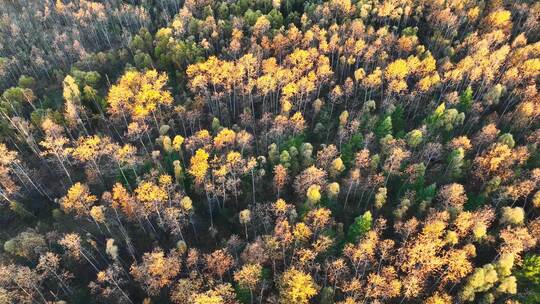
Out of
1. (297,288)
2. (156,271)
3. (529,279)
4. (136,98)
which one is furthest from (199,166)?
(529,279)

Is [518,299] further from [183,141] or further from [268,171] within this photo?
[183,141]

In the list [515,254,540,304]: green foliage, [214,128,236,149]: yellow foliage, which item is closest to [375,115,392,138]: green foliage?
[214,128,236,149]: yellow foliage

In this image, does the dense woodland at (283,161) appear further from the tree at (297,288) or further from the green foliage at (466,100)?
the green foliage at (466,100)

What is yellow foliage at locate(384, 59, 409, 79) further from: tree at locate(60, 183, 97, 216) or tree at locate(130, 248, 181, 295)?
tree at locate(60, 183, 97, 216)

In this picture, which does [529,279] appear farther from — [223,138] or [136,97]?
[136,97]

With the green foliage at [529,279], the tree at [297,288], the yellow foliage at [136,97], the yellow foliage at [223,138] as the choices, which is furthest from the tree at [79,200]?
the green foliage at [529,279]

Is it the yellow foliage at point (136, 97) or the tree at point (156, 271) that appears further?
the yellow foliage at point (136, 97)

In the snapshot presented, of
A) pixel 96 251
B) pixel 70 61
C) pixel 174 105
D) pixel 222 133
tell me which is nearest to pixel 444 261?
pixel 222 133

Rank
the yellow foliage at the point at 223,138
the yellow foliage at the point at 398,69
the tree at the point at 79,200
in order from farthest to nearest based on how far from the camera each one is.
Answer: the yellow foliage at the point at 398,69
the yellow foliage at the point at 223,138
the tree at the point at 79,200
